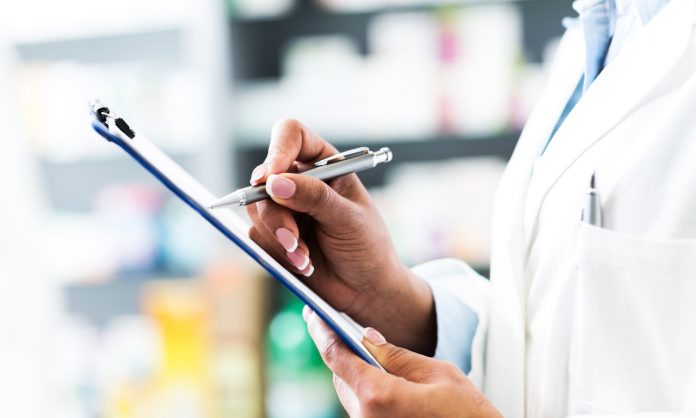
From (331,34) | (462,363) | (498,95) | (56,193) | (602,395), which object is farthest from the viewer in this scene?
(56,193)

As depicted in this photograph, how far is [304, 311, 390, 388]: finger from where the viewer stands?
621 mm

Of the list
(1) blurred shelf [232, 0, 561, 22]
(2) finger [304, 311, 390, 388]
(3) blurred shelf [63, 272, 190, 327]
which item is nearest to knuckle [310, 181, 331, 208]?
(2) finger [304, 311, 390, 388]

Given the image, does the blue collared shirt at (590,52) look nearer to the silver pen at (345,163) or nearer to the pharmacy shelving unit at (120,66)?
the silver pen at (345,163)

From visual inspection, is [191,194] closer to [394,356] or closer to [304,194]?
[304,194]

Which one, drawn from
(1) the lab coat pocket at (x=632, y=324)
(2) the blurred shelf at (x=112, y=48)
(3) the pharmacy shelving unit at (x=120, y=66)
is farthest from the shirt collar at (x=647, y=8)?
(2) the blurred shelf at (x=112, y=48)

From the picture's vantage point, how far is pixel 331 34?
89.6 inches

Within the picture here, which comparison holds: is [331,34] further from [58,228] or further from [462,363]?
[462,363]

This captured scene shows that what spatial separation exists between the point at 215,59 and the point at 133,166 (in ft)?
1.64

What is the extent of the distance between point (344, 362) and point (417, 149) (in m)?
1.71

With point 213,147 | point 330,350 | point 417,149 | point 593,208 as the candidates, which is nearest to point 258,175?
point 330,350

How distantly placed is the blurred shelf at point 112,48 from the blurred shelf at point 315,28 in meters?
0.21

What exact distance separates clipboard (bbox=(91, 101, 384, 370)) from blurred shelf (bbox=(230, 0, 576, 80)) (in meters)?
1.63

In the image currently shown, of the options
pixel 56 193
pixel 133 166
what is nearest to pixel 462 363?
Answer: pixel 133 166

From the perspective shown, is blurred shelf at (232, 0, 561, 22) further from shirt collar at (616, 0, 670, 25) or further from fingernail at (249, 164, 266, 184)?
fingernail at (249, 164, 266, 184)
